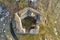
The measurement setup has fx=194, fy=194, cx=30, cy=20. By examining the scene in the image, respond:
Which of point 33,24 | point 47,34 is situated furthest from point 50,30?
point 33,24

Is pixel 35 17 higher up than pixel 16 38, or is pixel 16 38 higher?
pixel 35 17

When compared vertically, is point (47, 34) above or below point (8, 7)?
below

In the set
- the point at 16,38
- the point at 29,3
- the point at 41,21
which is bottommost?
the point at 16,38

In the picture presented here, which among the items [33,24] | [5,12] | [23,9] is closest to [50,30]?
[33,24]

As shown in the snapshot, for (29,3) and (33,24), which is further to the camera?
(29,3)

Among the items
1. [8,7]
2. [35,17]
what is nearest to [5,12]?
[8,7]

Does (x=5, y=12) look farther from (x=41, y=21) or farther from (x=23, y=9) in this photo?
(x=41, y=21)

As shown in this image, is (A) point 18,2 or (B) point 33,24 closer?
(B) point 33,24

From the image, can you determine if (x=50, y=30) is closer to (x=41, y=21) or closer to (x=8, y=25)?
(x=41, y=21)

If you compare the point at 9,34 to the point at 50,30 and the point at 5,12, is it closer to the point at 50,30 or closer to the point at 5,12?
the point at 5,12
